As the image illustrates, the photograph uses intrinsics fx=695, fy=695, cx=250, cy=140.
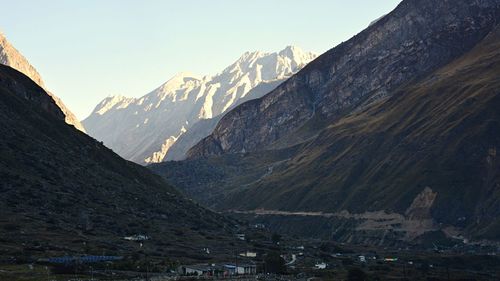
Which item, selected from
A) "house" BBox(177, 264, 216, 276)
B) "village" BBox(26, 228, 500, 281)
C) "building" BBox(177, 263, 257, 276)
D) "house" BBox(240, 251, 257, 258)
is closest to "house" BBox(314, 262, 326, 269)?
"village" BBox(26, 228, 500, 281)

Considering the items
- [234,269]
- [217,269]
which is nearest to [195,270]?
[217,269]

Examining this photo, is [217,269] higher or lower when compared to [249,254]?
higher

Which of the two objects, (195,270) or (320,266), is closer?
(195,270)

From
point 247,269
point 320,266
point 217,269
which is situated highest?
point 217,269

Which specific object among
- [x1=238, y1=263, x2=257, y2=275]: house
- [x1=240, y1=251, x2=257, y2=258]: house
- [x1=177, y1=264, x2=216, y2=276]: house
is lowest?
[x1=238, y1=263, x2=257, y2=275]: house

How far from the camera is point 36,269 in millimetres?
120688

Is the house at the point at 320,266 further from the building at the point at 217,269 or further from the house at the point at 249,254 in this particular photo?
the building at the point at 217,269

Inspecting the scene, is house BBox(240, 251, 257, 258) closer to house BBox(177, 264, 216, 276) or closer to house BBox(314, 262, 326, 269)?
house BBox(314, 262, 326, 269)

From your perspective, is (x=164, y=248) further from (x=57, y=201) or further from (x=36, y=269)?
(x=36, y=269)

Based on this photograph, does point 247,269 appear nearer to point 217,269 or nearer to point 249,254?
point 217,269

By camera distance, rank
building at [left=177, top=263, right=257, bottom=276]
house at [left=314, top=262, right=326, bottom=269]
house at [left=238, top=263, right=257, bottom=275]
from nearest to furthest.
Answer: building at [left=177, top=263, right=257, bottom=276], house at [left=238, top=263, right=257, bottom=275], house at [left=314, top=262, right=326, bottom=269]

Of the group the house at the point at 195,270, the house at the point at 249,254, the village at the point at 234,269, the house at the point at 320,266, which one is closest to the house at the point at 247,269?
the village at the point at 234,269

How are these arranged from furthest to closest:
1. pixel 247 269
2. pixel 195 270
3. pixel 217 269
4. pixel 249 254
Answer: pixel 249 254 < pixel 247 269 < pixel 217 269 < pixel 195 270

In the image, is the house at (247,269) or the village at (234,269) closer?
the village at (234,269)
